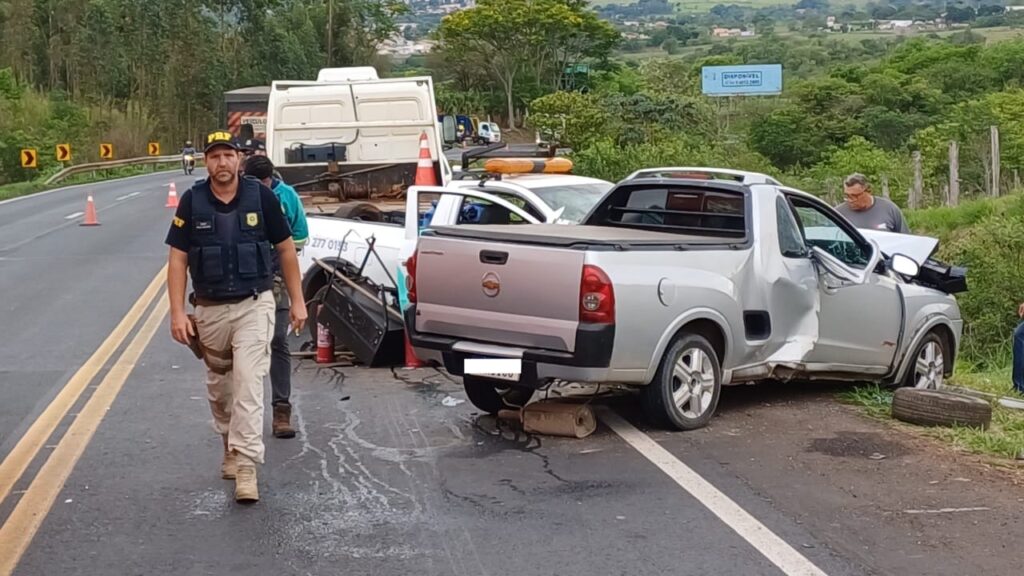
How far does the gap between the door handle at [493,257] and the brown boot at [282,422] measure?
1.57 metres

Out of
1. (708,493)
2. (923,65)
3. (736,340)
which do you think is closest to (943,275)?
(736,340)

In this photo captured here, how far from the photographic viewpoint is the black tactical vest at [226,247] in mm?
6461

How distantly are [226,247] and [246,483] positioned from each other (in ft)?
3.92

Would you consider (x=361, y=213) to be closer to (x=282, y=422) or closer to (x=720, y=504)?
(x=282, y=422)

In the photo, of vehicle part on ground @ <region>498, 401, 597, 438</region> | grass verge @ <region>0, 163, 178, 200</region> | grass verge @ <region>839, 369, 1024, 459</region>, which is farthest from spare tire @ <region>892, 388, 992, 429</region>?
grass verge @ <region>0, 163, 178, 200</region>

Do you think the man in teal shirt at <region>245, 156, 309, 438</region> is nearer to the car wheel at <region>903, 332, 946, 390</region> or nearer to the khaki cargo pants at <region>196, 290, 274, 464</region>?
the khaki cargo pants at <region>196, 290, 274, 464</region>

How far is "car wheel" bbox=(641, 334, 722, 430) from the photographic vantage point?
25.4ft

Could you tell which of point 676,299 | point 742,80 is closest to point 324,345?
point 676,299

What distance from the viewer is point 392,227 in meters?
11.5

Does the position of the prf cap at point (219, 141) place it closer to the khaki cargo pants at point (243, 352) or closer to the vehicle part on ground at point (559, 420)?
the khaki cargo pants at point (243, 352)

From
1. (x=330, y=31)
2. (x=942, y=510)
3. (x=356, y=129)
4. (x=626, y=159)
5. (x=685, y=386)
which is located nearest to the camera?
(x=942, y=510)

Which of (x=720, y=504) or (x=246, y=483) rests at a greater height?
(x=246, y=483)

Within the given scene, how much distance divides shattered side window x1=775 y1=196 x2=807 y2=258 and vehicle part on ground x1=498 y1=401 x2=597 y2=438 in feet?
5.78

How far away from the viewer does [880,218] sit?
1135cm
